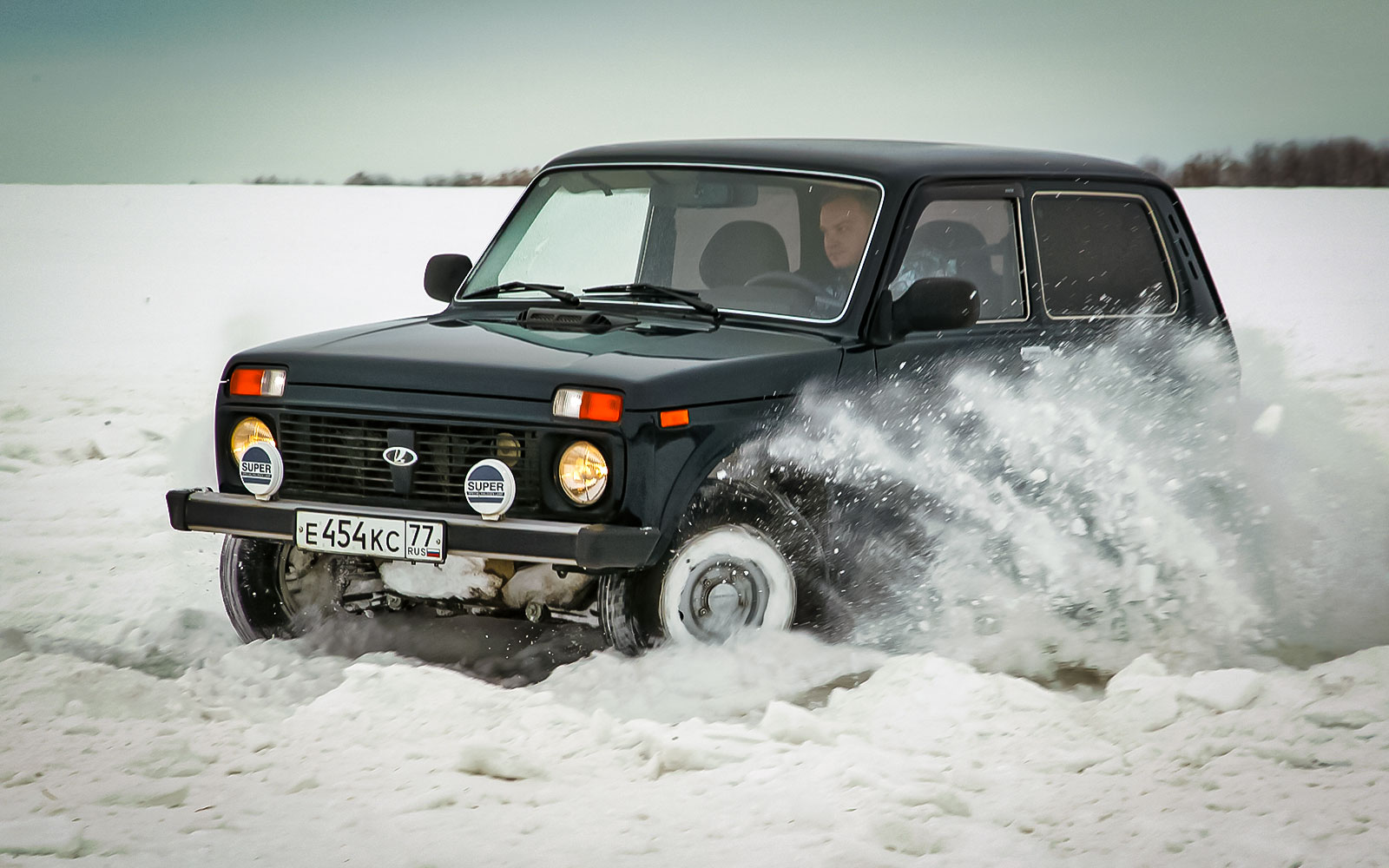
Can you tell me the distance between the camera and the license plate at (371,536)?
18.0 feet

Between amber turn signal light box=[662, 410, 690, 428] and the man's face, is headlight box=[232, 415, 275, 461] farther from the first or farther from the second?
the man's face

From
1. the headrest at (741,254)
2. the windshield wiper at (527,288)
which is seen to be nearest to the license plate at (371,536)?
the windshield wiper at (527,288)

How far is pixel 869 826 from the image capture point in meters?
4.39

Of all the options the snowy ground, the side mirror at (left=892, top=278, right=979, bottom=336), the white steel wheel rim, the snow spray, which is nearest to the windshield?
the side mirror at (left=892, top=278, right=979, bottom=336)

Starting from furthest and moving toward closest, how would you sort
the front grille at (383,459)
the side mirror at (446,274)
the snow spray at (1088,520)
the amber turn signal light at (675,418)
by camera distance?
the side mirror at (446,274)
the snow spray at (1088,520)
the front grille at (383,459)
the amber turn signal light at (675,418)

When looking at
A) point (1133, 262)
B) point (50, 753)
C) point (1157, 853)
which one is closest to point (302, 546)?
point (50, 753)

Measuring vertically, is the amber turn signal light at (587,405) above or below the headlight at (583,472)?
above

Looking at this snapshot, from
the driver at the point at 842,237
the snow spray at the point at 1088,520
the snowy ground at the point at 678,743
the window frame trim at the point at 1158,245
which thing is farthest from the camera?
the window frame trim at the point at 1158,245

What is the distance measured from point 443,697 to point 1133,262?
368 cm

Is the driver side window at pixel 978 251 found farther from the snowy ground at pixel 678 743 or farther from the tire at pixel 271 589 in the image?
the tire at pixel 271 589

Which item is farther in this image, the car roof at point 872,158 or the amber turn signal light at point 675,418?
the car roof at point 872,158

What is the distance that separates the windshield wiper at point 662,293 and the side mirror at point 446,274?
992mm

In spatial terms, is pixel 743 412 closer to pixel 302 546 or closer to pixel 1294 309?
pixel 302 546

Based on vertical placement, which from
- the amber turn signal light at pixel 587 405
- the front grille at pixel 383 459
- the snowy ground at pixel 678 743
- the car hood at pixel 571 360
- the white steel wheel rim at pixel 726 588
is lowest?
the snowy ground at pixel 678 743
